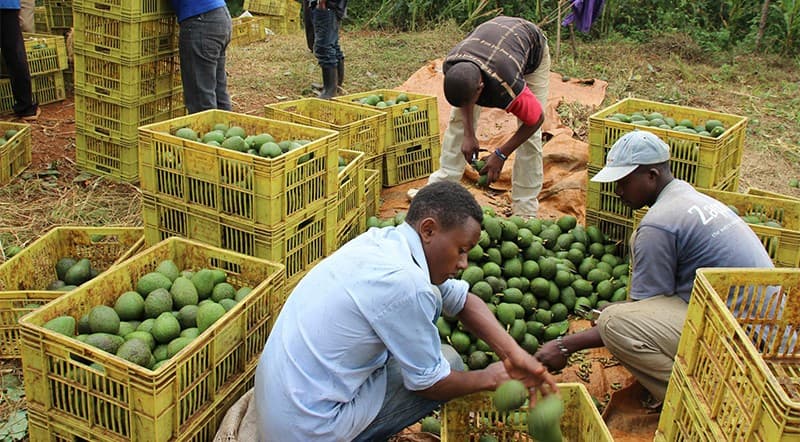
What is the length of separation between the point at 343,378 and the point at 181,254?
161 cm

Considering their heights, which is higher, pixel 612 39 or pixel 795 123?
pixel 612 39

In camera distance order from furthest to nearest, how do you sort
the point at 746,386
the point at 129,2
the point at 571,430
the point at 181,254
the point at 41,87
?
the point at 41,87 < the point at 129,2 < the point at 181,254 < the point at 571,430 < the point at 746,386

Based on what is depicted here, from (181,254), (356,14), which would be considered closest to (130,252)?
(181,254)

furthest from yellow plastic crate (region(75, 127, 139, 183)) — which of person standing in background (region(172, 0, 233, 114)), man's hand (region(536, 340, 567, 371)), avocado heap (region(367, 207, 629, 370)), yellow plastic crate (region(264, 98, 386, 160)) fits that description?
man's hand (region(536, 340, 567, 371))

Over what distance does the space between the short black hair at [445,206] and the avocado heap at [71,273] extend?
252 centimetres

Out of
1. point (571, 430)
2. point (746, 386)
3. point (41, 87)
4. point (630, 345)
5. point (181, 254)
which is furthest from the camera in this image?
point (41, 87)

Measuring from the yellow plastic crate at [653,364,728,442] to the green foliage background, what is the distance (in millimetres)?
12031

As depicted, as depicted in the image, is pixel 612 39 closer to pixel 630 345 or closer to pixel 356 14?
pixel 356 14

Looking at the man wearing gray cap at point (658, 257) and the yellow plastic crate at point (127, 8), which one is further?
the yellow plastic crate at point (127, 8)

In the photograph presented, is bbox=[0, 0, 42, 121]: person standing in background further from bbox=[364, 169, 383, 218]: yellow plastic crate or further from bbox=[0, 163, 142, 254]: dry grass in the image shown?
bbox=[364, 169, 383, 218]: yellow plastic crate

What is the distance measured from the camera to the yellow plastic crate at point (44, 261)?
4008 millimetres

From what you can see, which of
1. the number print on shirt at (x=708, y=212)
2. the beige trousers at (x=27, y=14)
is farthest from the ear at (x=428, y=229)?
the beige trousers at (x=27, y=14)

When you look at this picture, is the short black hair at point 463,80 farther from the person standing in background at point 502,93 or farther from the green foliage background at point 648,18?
the green foliage background at point 648,18

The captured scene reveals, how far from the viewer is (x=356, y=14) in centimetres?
1777
